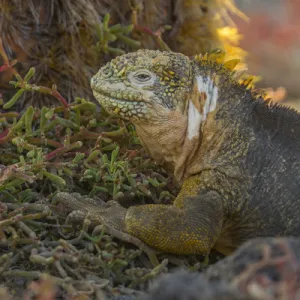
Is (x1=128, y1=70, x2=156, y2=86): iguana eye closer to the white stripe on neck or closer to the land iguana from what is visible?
the land iguana

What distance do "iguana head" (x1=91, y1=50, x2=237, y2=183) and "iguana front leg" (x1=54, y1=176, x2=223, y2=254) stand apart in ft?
1.33

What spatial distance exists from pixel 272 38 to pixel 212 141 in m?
4.82

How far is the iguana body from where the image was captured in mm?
3518

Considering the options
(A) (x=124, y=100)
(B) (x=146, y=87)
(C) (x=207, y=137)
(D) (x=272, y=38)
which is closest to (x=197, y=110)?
(C) (x=207, y=137)

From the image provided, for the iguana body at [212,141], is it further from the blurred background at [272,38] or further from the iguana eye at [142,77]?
the blurred background at [272,38]

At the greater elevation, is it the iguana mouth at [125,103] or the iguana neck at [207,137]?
the iguana mouth at [125,103]

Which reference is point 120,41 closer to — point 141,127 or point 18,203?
point 141,127

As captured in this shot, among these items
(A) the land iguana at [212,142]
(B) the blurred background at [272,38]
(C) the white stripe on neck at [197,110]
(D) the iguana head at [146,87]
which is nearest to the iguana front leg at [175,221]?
(A) the land iguana at [212,142]

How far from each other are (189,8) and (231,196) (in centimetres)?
248

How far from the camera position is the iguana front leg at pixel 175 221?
11.0 ft

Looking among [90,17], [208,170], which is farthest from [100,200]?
[90,17]

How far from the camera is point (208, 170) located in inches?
144

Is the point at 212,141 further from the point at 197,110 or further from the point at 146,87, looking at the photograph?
the point at 146,87

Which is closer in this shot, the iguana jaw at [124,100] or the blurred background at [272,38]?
the iguana jaw at [124,100]
